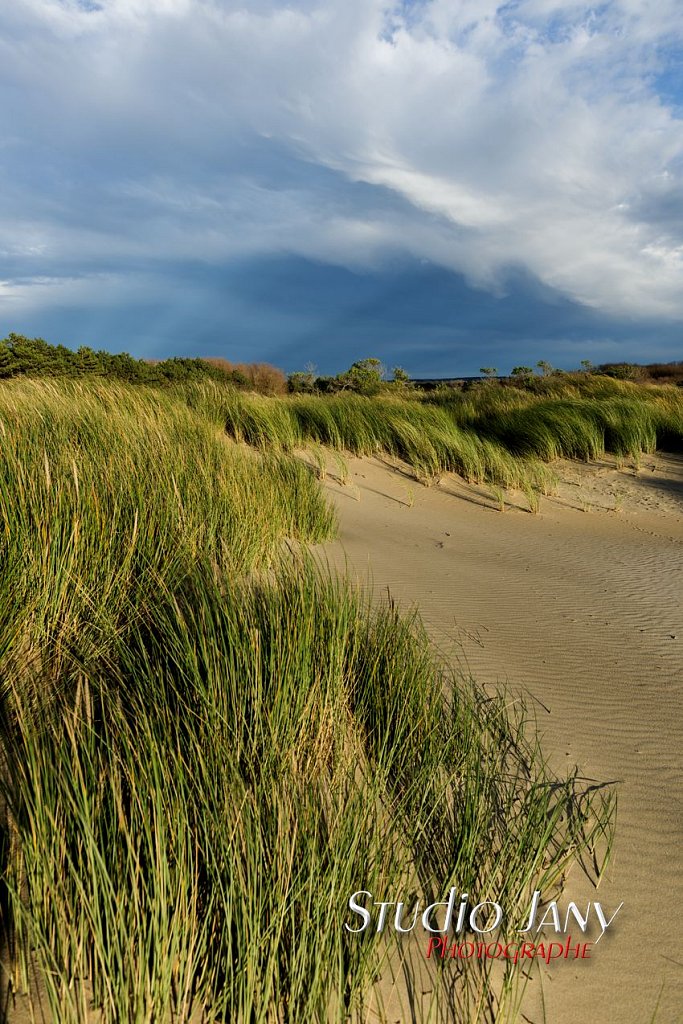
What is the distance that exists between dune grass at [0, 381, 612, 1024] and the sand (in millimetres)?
190

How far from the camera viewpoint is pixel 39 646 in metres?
2.63

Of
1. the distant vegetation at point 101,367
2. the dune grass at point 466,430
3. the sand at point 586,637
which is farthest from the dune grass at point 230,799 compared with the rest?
the distant vegetation at point 101,367

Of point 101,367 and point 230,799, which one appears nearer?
point 230,799

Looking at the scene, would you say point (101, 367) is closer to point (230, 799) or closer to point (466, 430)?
point (466, 430)

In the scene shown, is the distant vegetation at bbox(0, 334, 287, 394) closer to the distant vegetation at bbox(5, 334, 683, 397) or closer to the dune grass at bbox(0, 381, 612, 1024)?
the distant vegetation at bbox(5, 334, 683, 397)

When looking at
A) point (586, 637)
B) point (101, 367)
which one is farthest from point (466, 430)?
point (101, 367)

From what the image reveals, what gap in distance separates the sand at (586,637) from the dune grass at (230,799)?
19cm

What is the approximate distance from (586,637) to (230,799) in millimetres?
3141

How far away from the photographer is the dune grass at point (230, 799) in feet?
4.39

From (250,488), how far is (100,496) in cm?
152

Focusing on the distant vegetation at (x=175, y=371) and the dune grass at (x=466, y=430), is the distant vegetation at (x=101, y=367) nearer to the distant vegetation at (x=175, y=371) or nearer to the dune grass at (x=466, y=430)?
the distant vegetation at (x=175, y=371)

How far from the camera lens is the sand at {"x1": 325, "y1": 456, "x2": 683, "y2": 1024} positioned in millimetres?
1715

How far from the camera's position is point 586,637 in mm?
4031

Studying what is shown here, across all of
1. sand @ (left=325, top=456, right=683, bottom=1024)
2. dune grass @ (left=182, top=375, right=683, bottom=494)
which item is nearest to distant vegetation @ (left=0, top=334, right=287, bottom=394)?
dune grass @ (left=182, top=375, right=683, bottom=494)
